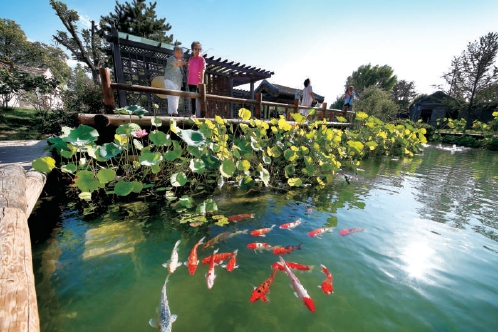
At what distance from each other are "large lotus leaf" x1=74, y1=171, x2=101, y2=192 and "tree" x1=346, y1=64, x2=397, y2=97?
4983 cm

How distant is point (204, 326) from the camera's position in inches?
55.8

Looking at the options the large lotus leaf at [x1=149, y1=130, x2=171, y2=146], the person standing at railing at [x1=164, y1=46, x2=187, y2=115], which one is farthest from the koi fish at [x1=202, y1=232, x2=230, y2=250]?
the person standing at railing at [x1=164, y1=46, x2=187, y2=115]

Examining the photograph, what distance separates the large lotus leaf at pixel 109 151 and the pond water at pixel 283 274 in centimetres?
81

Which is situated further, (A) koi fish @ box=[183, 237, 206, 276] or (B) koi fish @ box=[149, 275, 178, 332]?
(A) koi fish @ box=[183, 237, 206, 276]

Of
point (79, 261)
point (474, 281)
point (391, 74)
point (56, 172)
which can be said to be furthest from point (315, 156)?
point (391, 74)

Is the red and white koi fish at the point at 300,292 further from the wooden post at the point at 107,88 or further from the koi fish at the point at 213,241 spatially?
the wooden post at the point at 107,88

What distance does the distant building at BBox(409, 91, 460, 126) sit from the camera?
77.6 feet

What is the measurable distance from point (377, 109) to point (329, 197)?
55.5 ft

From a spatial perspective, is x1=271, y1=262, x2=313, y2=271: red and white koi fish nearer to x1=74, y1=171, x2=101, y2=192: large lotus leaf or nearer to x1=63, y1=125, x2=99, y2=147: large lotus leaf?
x1=74, y1=171, x2=101, y2=192: large lotus leaf

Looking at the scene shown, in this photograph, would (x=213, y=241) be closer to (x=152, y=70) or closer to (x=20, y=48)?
(x=152, y=70)

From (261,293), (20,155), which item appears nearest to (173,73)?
(20,155)

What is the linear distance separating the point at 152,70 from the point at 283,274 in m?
8.51

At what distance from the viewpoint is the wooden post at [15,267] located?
0.94 m

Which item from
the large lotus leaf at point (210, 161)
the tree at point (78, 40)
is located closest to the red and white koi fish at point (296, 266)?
the large lotus leaf at point (210, 161)
